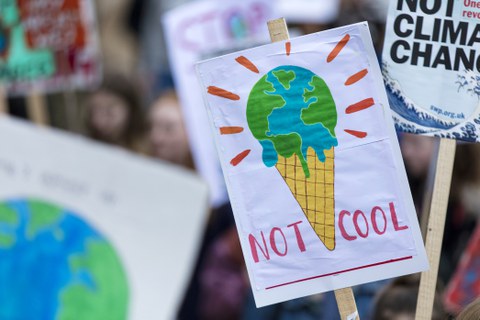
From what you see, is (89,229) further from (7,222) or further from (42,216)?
(7,222)

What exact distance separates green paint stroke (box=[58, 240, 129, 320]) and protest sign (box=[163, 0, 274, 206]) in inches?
20.4

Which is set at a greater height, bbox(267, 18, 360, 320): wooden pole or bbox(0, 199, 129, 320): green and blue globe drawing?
bbox(267, 18, 360, 320): wooden pole

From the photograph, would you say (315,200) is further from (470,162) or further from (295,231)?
(470,162)

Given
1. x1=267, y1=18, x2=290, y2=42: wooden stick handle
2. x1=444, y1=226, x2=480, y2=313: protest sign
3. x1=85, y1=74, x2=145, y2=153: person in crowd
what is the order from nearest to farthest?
x1=267, y1=18, x2=290, y2=42: wooden stick handle → x1=444, y1=226, x2=480, y2=313: protest sign → x1=85, y1=74, x2=145, y2=153: person in crowd

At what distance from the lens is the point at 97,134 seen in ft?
16.0

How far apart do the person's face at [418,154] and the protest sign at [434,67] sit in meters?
1.57

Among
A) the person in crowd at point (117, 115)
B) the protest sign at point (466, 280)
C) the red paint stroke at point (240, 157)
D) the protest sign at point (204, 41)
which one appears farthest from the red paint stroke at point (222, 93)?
the person in crowd at point (117, 115)

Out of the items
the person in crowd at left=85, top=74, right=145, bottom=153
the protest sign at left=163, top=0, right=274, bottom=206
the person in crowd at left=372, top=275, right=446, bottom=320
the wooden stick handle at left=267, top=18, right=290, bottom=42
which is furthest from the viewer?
the person in crowd at left=85, top=74, right=145, bottom=153

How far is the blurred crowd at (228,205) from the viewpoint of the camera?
141 inches

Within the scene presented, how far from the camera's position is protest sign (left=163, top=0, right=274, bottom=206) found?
4.30 meters

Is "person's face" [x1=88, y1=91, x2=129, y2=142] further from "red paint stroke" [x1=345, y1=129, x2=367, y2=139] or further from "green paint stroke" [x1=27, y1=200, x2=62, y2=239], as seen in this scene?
"red paint stroke" [x1=345, y1=129, x2=367, y2=139]

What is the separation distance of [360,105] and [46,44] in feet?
8.09

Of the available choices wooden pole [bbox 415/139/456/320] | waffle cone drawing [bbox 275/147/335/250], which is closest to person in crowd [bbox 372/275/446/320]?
wooden pole [bbox 415/139/456/320]

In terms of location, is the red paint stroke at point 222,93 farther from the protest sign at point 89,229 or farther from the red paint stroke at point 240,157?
the protest sign at point 89,229
